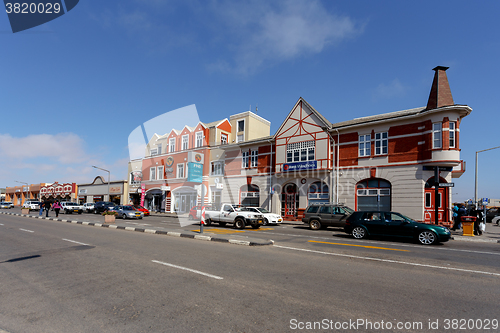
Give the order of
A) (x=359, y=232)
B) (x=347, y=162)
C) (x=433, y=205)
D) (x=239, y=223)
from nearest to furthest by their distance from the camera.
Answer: (x=359, y=232) → (x=239, y=223) → (x=433, y=205) → (x=347, y=162)

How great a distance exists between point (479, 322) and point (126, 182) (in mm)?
54119

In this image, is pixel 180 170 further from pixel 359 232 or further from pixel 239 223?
pixel 359 232

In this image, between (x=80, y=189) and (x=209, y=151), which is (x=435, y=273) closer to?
(x=209, y=151)

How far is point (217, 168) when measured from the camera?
1519 inches

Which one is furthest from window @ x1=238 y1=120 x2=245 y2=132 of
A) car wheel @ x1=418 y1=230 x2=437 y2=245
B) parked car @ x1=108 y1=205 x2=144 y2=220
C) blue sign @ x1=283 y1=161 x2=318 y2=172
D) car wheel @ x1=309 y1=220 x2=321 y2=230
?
car wheel @ x1=418 y1=230 x2=437 y2=245

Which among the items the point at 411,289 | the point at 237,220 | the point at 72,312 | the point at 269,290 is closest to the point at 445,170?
the point at 237,220

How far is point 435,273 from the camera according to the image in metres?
7.56

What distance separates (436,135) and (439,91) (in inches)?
156

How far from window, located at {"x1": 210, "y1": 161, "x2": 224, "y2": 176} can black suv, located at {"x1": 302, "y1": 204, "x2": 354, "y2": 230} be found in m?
18.5

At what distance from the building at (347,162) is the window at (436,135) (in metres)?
0.07

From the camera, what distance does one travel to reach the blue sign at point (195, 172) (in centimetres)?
3895

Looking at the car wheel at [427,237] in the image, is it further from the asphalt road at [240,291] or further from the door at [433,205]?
the door at [433,205]

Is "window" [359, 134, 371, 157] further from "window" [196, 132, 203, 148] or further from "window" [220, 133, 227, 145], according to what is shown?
"window" [196, 132, 203, 148]

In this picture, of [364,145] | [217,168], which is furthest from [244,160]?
[364,145]
